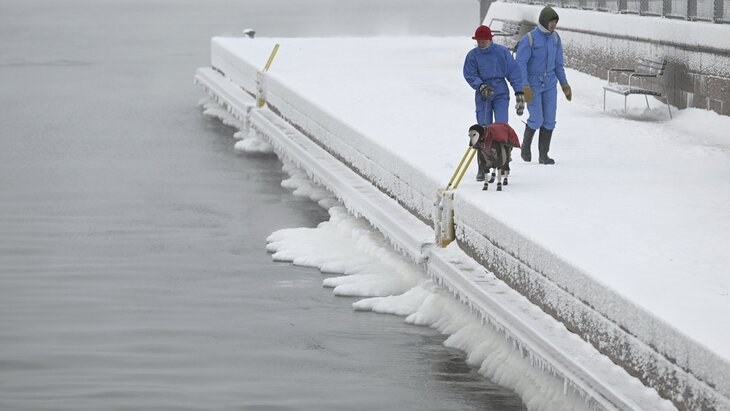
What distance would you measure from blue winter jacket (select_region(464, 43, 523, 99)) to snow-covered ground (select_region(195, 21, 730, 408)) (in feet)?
2.81

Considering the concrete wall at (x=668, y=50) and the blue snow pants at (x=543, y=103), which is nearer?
the blue snow pants at (x=543, y=103)

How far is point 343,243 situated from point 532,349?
6.13 meters

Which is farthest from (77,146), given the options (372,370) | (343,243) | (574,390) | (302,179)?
(574,390)

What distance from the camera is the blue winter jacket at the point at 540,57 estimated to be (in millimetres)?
16328

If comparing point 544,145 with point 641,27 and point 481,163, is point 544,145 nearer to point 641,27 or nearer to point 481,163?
point 481,163

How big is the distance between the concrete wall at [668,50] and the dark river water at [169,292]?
16.2 feet

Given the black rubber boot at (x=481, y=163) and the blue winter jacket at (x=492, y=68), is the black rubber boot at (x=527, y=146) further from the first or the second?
the black rubber boot at (x=481, y=163)

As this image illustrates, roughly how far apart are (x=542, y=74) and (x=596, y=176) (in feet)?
4.97

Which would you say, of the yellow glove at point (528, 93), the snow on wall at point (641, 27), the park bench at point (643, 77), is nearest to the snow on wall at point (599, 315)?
the yellow glove at point (528, 93)

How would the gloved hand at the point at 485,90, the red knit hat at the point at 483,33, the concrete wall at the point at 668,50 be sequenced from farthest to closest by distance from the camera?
the concrete wall at the point at 668,50, the gloved hand at the point at 485,90, the red knit hat at the point at 483,33

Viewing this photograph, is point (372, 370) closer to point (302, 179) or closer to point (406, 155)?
point (406, 155)

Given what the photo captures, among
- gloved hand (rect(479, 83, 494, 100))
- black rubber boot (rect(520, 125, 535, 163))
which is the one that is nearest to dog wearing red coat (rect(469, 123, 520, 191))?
gloved hand (rect(479, 83, 494, 100))

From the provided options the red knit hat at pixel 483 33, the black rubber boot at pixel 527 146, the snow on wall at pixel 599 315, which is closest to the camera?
the snow on wall at pixel 599 315

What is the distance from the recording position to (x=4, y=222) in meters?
18.6
